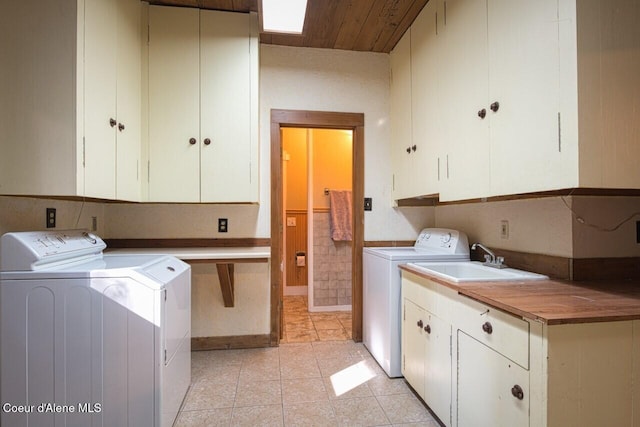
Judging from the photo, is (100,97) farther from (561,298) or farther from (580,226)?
(580,226)

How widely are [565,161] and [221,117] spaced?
2.05 metres

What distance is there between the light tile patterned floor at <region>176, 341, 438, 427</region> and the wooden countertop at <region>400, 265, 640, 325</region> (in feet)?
2.83

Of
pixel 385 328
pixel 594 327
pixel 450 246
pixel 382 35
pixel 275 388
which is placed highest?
pixel 382 35

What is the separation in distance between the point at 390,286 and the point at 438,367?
61 centimetres

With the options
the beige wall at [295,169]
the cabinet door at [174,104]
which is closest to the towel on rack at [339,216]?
the beige wall at [295,169]

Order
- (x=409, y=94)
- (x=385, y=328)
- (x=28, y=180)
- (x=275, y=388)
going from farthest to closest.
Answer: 1. (x=409, y=94)
2. (x=385, y=328)
3. (x=275, y=388)
4. (x=28, y=180)

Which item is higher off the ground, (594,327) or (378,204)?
(378,204)

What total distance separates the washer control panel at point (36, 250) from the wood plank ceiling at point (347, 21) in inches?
68.9

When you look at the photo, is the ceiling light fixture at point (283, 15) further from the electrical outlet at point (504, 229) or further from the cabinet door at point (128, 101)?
the electrical outlet at point (504, 229)

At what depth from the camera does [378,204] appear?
9.21ft

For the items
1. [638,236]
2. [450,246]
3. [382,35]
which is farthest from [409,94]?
[638,236]

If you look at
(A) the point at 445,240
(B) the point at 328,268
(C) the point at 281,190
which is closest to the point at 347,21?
(C) the point at 281,190

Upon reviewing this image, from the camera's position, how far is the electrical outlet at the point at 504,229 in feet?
6.48

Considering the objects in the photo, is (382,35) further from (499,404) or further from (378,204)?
(499,404)
